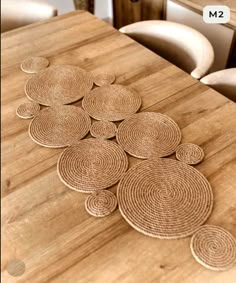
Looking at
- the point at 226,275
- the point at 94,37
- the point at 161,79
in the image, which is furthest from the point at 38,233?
the point at 94,37

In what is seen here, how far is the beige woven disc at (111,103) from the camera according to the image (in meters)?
0.83

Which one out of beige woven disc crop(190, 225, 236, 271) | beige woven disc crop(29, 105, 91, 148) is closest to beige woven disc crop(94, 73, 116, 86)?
beige woven disc crop(29, 105, 91, 148)

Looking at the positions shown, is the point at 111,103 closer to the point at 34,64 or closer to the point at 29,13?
the point at 34,64

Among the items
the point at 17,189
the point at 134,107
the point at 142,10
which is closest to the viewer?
the point at 17,189

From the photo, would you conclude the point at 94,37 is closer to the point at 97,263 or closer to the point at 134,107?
the point at 134,107

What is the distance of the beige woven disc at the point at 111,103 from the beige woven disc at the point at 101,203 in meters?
0.24

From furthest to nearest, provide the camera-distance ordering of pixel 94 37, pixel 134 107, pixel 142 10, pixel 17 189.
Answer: pixel 142 10
pixel 94 37
pixel 134 107
pixel 17 189

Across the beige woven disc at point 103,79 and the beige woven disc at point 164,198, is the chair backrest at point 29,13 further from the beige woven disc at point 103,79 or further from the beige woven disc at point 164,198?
the beige woven disc at point 164,198

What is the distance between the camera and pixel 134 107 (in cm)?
85

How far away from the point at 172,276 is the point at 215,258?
3.2 inches

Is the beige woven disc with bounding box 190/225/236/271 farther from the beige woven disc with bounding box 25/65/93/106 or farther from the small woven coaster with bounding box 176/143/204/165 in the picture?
the beige woven disc with bounding box 25/65/93/106

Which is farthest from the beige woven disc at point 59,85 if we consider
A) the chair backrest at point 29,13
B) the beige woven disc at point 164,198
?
the chair backrest at point 29,13

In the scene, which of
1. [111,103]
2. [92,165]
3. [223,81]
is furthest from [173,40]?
[92,165]

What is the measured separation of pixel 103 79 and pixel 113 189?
404mm
